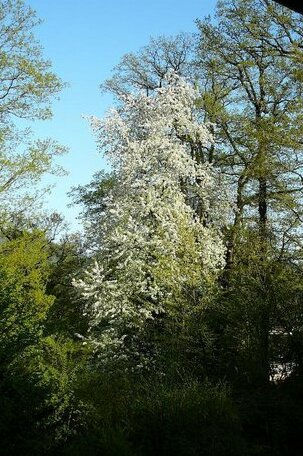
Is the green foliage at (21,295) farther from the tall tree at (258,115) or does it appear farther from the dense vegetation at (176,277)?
the tall tree at (258,115)

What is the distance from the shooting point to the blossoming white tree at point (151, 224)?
1409cm

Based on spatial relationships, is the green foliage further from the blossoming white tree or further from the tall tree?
the tall tree

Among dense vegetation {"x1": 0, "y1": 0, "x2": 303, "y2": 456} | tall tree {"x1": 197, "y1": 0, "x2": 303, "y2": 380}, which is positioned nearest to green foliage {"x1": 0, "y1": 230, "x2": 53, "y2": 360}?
dense vegetation {"x1": 0, "y1": 0, "x2": 303, "y2": 456}

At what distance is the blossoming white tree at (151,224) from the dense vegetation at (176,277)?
0.07m

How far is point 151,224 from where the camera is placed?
16156 millimetres

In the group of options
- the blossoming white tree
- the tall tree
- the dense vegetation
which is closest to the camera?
the dense vegetation

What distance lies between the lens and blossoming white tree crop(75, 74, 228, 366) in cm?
1409

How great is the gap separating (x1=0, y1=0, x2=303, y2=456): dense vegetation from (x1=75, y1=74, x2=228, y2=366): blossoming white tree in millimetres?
72

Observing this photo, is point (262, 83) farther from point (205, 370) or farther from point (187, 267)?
point (205, 370)

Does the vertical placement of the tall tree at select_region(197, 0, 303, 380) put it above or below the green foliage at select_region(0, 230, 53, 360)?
above

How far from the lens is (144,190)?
16203 mm

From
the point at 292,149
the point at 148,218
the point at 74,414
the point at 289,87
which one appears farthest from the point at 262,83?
the point at 74,414

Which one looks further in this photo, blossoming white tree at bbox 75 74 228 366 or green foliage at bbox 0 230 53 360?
blossoming white tree at bbox 75 74 228 366

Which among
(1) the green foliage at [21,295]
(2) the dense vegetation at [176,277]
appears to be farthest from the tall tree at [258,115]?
(1) the green foliage at [21,295]
